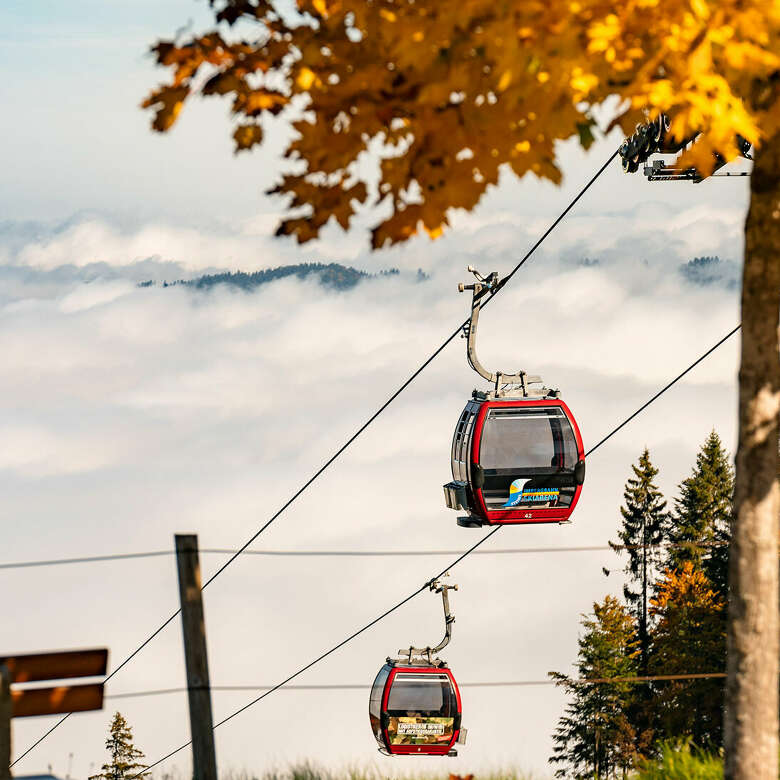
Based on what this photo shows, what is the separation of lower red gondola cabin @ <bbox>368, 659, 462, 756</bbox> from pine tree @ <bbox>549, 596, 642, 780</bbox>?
72.8ft

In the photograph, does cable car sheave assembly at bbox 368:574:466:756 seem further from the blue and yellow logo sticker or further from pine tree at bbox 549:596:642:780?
pine tree at bbox 549:596:642:780

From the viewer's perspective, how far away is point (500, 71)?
16.1ft

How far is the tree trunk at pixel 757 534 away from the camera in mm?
5852

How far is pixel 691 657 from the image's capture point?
1447 inches

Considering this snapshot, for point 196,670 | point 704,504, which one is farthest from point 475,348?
point 704,504

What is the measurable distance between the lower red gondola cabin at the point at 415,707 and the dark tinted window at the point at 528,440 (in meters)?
5.13

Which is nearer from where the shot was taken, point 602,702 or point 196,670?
point 196,670

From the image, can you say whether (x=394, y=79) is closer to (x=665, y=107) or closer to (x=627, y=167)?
(x=665, y=107)

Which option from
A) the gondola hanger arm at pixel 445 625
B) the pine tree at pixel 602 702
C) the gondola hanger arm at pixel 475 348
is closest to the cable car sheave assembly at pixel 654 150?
the gondola hanger arm at pixel 475 348

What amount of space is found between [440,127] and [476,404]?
9.41 metres

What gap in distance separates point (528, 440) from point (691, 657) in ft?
79.4

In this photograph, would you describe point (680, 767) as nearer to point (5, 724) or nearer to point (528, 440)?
point (5, 724)

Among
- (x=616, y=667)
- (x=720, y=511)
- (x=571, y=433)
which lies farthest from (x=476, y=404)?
(x=720, y=511)

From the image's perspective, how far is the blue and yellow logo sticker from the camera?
1461 cm
